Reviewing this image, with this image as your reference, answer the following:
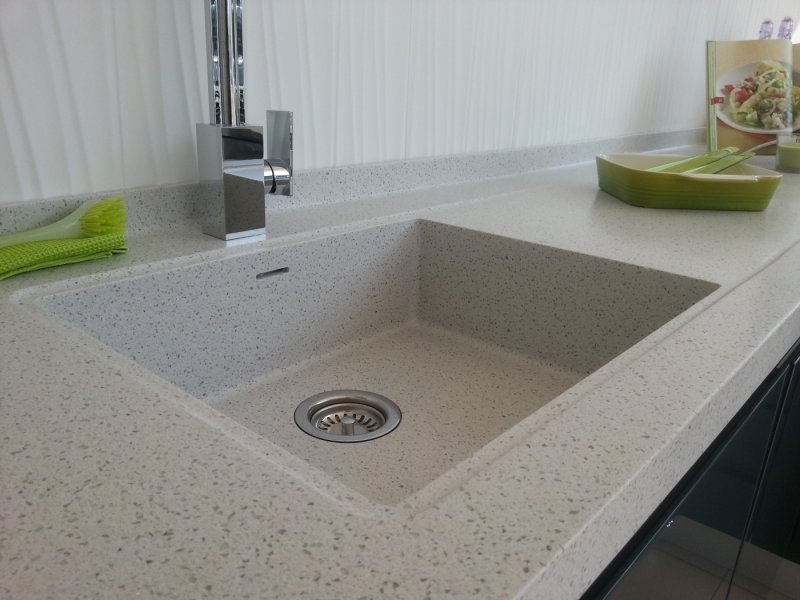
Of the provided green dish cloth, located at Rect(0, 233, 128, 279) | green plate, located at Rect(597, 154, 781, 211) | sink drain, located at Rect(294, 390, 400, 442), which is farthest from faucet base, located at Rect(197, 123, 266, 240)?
green plate, located at Rect(597, 154, 781, 211)

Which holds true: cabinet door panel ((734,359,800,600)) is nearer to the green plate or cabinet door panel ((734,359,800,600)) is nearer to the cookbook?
the green plate

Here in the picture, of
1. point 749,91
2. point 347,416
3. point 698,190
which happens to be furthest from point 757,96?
point 347,416

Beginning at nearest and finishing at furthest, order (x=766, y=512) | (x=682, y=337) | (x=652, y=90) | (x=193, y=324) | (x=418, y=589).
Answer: (x=418, y=589)
(x=682, y=337)
(x=193, y=324)
(x=766, y=512)
(x=652, y=90)

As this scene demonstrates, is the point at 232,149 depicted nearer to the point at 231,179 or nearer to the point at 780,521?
the point at 231,179

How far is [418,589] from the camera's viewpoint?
0.90ft

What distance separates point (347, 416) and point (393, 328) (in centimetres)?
25

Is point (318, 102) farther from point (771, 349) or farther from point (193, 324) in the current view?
point (771, 349)

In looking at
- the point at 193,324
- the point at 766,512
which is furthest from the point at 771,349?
the point at 193,324

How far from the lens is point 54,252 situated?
648 millimetres

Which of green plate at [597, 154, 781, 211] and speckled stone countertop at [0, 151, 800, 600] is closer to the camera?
speckled stone countertop at [0, 151, 800, 600]

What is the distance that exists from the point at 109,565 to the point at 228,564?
2.0 inches

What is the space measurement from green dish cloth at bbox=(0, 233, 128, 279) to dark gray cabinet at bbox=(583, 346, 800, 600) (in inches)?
22.4

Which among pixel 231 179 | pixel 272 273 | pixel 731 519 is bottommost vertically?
→ pixel 731 519

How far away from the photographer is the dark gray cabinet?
1.59 feet
